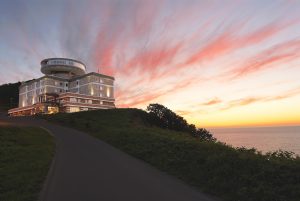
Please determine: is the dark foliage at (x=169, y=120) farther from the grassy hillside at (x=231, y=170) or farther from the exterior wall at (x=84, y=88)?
the exterior wall at (x=84, y=88)

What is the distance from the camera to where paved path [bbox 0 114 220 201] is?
33.0 feet

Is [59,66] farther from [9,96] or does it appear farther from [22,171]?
[22,171]

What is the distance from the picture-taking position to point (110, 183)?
39.3ft

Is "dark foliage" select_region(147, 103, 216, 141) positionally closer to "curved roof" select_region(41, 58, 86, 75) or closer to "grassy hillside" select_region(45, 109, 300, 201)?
"grassy hillside" select_region(45, 109, 300, 201)

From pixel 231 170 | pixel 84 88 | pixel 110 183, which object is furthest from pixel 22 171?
pixel 84 88

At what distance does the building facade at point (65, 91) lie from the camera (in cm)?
8700

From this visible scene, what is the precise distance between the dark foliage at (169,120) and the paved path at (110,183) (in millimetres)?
28007

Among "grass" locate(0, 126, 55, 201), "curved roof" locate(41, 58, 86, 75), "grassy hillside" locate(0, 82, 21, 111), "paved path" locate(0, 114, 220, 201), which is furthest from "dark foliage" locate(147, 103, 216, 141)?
"grassy hillside" locate(0, 82, 21, 111)

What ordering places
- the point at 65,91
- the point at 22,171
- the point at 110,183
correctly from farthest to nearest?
1. the point at 65,91
2. the point at 22,171
3. the point at 110,183

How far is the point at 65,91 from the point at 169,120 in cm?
6880

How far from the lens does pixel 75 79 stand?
10319 cm

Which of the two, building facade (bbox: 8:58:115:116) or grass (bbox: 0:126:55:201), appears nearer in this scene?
grass (bbox: 0:126:55:201)

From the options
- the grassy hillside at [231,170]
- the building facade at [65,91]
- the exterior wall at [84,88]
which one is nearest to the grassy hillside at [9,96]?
the building facade at [65,91]

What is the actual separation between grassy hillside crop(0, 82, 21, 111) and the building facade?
52454 millimetres
